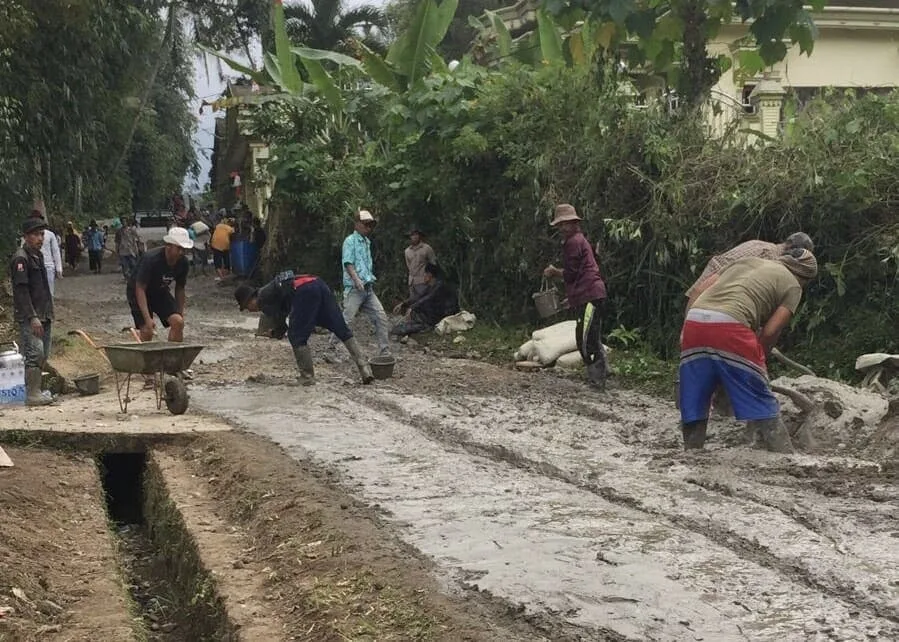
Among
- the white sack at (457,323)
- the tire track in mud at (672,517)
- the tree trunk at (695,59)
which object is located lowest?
the tire track in mud at (672,517)

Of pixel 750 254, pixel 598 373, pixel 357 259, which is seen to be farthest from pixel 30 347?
pixel 750 254

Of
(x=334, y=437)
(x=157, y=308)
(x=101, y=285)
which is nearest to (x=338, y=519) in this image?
(x=334, y=437)

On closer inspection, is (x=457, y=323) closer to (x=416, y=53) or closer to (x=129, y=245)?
(x=416, y=53)

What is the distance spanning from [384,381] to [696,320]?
5.02 metres

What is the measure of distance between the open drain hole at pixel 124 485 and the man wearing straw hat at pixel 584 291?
442 centimetres

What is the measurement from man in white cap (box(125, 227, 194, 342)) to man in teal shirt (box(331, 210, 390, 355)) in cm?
209

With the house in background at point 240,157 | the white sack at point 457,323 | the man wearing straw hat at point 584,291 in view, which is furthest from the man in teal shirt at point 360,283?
the house in background at point 240,157

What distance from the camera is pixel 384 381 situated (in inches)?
456

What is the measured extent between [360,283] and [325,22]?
78.4ft

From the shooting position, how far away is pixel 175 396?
9.36 metres

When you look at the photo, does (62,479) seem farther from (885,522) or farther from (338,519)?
(885,522)

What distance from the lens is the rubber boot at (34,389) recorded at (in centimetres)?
1040

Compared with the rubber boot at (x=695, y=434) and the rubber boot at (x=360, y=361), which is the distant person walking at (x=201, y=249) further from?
the rubber boot at (x=695, y=434)

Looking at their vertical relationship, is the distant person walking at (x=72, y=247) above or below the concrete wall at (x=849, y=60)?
below
